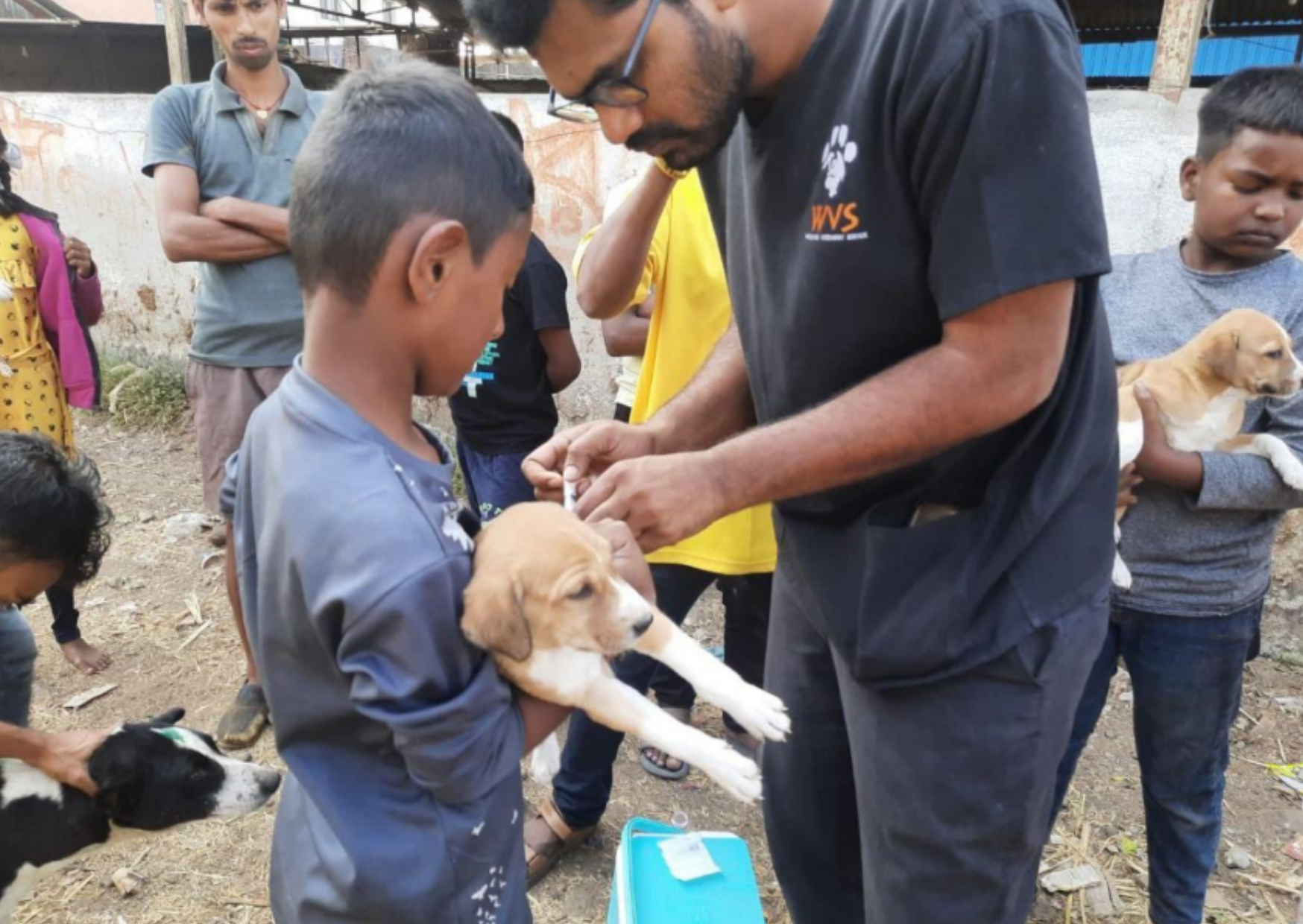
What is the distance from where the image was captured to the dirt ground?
317cm

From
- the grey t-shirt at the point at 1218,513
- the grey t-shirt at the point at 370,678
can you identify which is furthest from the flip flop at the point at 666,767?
the grey t-shirt at the point at 370,678

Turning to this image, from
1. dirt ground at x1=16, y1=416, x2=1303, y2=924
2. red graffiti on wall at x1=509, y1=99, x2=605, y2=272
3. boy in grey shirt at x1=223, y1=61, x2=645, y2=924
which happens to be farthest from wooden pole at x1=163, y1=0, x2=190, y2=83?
boy in grey shirt at x1=223, y1=61, x2=645, y2=924

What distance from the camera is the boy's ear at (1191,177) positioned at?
266 cm

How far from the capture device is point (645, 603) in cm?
160

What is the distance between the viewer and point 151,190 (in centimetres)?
720

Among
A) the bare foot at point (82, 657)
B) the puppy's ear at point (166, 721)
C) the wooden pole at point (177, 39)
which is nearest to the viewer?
the puppy's ear at point (166, 721)

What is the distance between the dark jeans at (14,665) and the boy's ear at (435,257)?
2.22m

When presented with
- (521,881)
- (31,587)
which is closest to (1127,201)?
(521,881)

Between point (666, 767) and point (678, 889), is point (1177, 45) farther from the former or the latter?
point (678, 889)

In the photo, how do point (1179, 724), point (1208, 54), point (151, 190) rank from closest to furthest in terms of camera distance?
point (1179, 724) < point (151, 190) < point (1208, 54)

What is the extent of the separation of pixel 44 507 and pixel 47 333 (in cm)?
229

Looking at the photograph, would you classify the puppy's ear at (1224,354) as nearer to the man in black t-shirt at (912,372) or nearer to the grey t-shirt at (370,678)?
the man in black t-shirt at (912,372)

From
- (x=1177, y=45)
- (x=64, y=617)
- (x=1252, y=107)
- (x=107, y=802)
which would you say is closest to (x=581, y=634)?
(x=107, y=802)

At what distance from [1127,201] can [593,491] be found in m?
3.92
